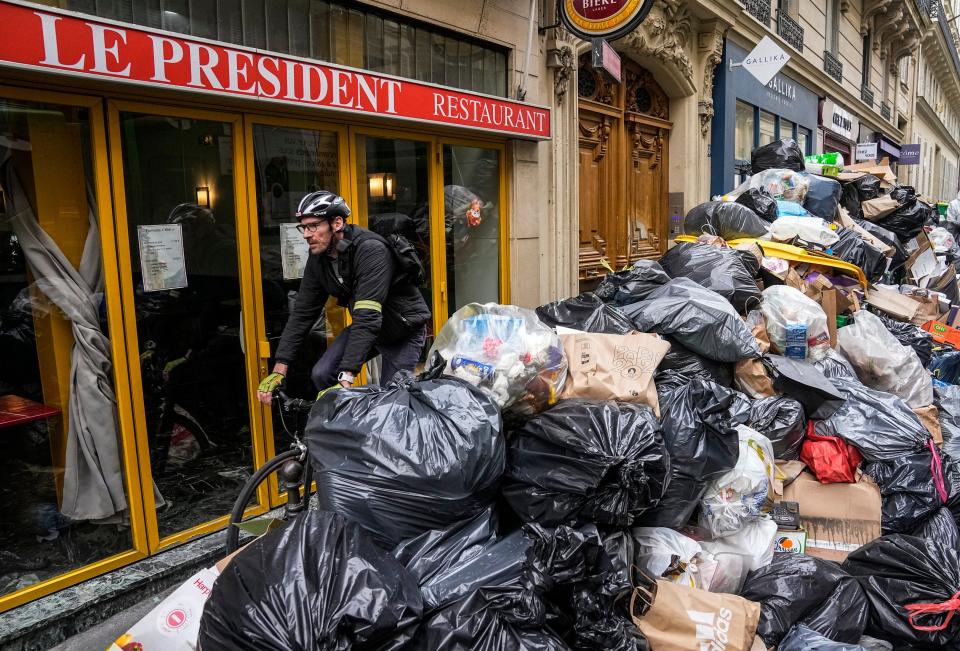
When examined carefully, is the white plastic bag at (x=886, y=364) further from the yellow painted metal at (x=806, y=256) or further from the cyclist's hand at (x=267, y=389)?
the cyclist's hand at (x=267, y=389)

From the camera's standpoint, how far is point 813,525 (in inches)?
141

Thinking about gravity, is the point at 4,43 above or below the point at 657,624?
above

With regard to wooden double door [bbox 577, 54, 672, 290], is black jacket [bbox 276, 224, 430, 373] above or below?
below

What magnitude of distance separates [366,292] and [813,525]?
103 inches

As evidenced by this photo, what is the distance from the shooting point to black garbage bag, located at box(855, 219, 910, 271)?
26.1 feet

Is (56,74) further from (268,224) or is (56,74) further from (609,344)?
(609,344)

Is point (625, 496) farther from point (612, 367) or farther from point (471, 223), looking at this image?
point (471, 223)

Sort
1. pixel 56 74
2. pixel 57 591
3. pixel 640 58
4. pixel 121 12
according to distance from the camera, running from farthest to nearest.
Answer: pixel 640 58 < pixel 121 12 < pixel 57 591 < pixel 56 74

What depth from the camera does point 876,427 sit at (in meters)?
3.83

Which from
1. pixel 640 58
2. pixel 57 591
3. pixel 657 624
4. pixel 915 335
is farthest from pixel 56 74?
pixel 640 58

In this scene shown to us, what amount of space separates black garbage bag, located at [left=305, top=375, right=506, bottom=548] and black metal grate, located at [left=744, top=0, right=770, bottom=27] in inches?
400

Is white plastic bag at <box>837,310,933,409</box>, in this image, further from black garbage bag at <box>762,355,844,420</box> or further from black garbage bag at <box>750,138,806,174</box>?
black garbage bag at <box>750,138,806,174</box>

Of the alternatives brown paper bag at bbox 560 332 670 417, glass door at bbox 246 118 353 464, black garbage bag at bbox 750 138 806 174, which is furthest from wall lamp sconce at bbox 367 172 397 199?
black garbage bag at bbox 750 138 806 174

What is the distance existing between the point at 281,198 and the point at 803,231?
4714 mm
